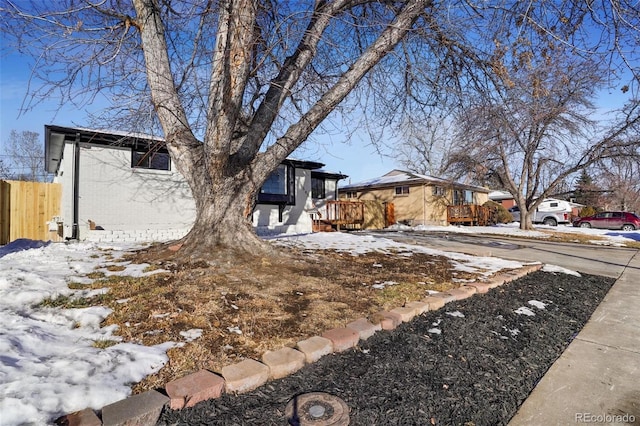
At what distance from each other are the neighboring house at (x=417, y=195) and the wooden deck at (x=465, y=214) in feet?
1.47

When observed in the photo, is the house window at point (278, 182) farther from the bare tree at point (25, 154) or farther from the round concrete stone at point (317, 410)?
the bare tree at point (25, 154)

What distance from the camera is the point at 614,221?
21.4 meters

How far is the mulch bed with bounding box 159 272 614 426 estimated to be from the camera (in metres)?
1.48

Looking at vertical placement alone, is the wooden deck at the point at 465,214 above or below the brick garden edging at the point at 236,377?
above

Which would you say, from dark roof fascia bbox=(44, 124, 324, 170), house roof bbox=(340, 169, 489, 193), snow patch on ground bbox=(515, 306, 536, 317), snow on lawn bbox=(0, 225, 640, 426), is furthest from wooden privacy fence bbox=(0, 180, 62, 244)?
house roof bbox=(340, 169, 489, 193)

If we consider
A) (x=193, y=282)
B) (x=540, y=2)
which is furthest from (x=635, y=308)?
(x=193, y=282)

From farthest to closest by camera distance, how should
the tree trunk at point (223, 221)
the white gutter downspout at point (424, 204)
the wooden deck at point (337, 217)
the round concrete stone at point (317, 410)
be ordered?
1. the white gutter downspout at point (424, 204)
2. the wooden deck at point (337, 217)
3. the tree trunk at point (223, 221)
4. the round concrete stone at point (317, 410)

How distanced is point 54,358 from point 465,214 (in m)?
21.9

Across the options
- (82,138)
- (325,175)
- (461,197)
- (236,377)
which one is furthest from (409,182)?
(236,377)

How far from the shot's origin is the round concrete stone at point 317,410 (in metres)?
1.41

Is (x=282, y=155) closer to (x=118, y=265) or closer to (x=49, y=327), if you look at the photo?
(x=118, y=265)

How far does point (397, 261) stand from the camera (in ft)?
16.4

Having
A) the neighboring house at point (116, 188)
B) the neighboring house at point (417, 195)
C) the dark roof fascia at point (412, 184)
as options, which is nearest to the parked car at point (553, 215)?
the dark roof fascia at point (412, 184)

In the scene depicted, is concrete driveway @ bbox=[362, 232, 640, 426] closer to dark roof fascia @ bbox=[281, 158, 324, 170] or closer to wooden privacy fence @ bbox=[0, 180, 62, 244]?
wooden privacy fence @ bbox=[0, 180, 62, 244]
